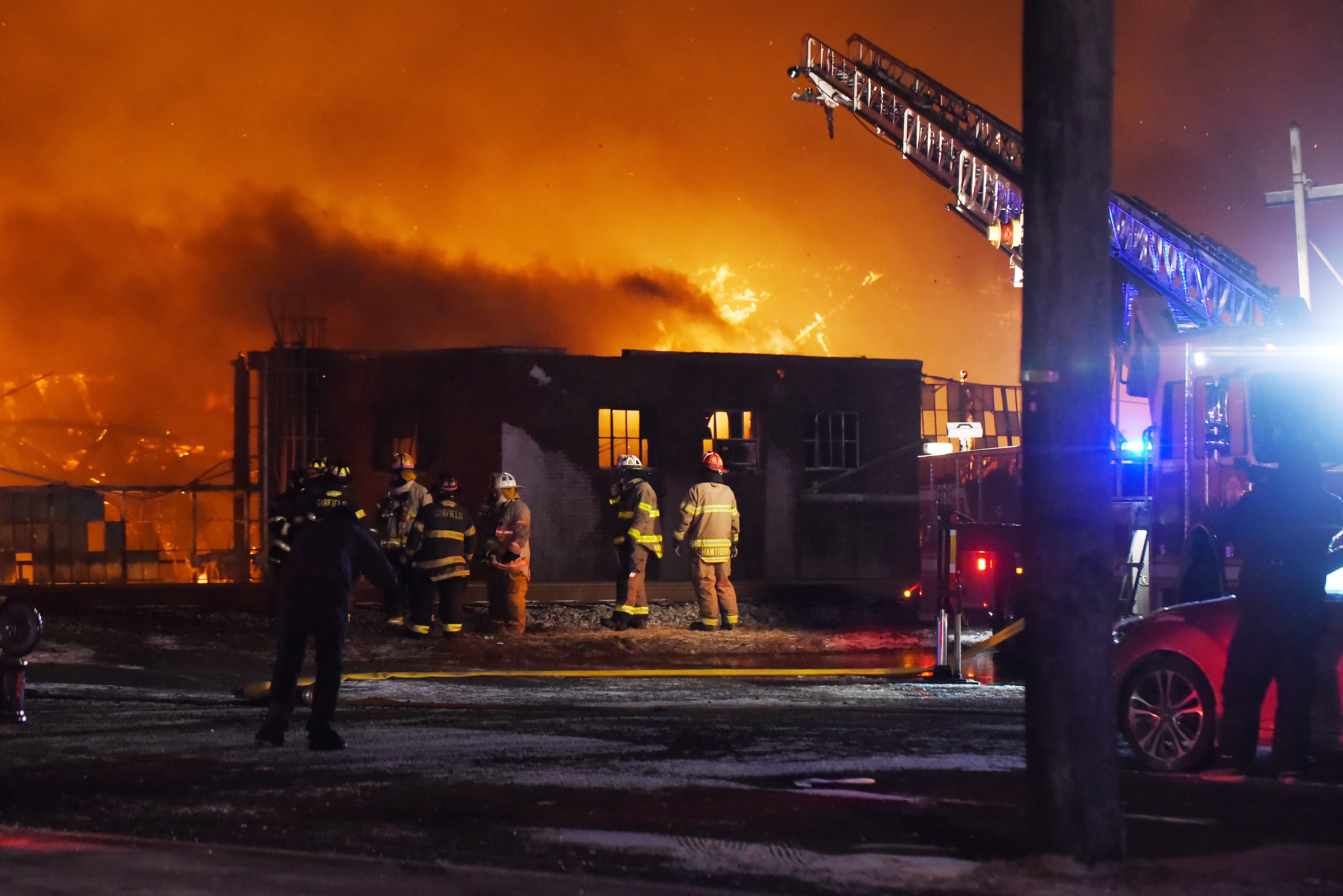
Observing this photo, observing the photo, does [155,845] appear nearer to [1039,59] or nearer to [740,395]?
[1039,59]

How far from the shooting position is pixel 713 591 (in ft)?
50.9

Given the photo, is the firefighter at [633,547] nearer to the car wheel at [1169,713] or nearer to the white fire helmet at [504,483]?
the white fire helmet at [504,483]

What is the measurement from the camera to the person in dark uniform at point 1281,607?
654 cm

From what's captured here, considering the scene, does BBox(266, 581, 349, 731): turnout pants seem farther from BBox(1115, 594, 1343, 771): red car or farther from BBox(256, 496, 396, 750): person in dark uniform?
BBox(1115, 594, 1343, 771): red car

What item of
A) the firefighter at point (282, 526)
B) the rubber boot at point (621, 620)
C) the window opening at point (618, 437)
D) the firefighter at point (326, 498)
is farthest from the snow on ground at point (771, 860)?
the window opening at point (618, 437)

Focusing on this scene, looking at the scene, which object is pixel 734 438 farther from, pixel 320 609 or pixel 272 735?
pixel 272 735

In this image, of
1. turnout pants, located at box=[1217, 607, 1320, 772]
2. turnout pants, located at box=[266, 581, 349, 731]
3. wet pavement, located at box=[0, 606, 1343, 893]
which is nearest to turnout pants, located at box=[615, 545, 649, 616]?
wet pavement, located at box=[0, 606, 1343, 893]

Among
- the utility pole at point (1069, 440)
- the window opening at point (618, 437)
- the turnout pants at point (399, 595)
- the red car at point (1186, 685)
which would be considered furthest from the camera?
the window opening at point (618, 437)

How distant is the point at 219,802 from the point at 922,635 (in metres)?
10.6

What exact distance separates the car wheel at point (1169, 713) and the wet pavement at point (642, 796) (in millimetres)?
188

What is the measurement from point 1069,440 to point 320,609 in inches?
169

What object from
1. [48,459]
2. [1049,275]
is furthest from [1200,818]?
[48,459]

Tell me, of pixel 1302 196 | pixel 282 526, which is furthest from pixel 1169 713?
pixel 1302 196

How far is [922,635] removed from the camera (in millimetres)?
15484
